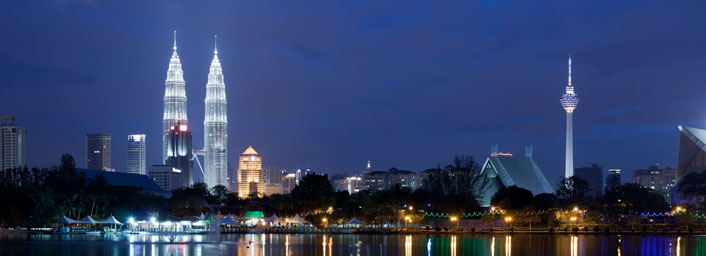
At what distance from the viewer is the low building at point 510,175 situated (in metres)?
149

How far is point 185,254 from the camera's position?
189 feet

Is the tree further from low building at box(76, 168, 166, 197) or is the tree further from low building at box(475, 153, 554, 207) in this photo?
low building at box(76, 168, 166, 197)

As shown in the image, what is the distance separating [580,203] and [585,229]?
8473 millimetres

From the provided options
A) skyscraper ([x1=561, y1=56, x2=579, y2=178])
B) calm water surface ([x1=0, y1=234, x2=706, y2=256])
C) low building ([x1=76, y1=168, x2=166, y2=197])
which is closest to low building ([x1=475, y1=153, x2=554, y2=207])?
skyscraper ([x1=561, y1=56, x2=579, y2=178])

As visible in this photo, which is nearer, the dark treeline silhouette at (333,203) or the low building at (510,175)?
the dark treeline silhouette at (333,203)

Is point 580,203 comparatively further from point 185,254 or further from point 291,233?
point 185,254

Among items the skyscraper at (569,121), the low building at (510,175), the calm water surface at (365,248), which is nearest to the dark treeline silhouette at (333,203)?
the low building at (510,175)

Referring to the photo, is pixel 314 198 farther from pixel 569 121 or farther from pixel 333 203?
pixel 569 121

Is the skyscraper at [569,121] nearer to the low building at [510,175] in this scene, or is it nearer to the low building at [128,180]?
the low building at [510,175]

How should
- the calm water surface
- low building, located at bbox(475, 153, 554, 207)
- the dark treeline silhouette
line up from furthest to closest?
low building, located at bbox(475, 153, 554, 207) < the dark treeline silhouette < the calm water surface

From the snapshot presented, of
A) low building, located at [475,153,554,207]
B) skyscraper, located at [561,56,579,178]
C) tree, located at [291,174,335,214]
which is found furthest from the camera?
skyscraper, located at [561,56,579,178]

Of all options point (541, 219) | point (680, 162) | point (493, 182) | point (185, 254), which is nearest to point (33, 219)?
point (185, 254)

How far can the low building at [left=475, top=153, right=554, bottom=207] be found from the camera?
149 m

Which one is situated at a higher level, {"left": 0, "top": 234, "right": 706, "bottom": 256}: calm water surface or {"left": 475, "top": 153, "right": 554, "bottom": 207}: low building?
{"left": 475, "top": 153, "right": 554, "bottom": 207}: low building
